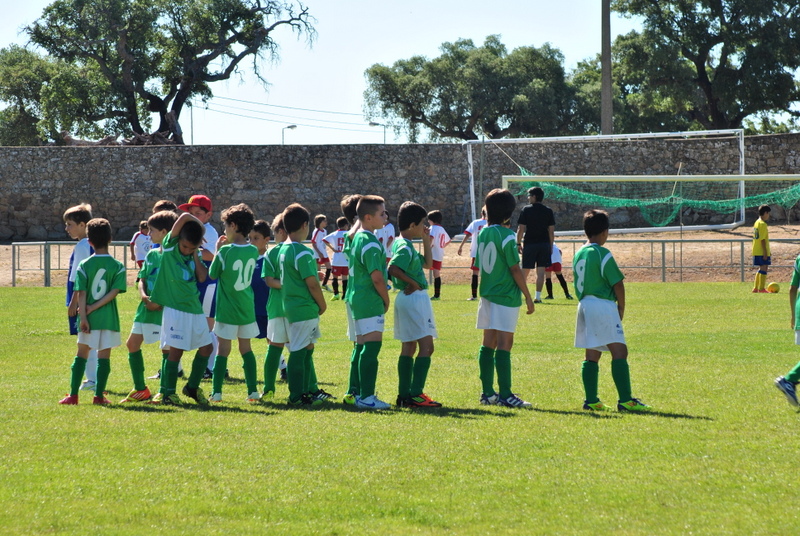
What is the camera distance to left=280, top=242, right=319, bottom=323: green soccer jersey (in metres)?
6.69

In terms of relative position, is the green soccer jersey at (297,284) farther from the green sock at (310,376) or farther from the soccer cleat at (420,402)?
the soccer cleat at (420,402)

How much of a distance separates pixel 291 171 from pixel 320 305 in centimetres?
2217

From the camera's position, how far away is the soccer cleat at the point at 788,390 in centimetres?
627

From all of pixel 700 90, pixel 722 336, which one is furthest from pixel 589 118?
pixel 722 336

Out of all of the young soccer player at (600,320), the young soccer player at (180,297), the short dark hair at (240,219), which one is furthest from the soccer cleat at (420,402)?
the short dark hair at (240,219)

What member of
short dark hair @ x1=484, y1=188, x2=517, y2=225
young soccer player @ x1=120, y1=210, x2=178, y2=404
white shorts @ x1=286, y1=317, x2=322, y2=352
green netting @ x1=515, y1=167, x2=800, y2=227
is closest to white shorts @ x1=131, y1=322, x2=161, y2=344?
young soccer player @ x1=120, y1=210, x2=178, y2=404

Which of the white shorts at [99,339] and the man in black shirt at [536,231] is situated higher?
the man in black shirt at [536,231]

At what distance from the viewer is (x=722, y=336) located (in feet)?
34.3

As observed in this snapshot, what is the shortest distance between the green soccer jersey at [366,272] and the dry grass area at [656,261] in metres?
14.1

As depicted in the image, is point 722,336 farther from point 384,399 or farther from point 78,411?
point 78,411

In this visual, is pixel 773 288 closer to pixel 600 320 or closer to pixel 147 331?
pixel 600 320

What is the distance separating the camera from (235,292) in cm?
695

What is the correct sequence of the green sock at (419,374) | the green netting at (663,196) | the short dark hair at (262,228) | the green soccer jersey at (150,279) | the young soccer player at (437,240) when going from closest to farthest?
the green sock at (419,374)
the green soccer jersey at (150,279)
the short dark hair at (262,228)
the young soccer player at (437,240)
the green netting at (663,196)

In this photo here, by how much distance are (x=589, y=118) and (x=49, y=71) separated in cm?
2484
